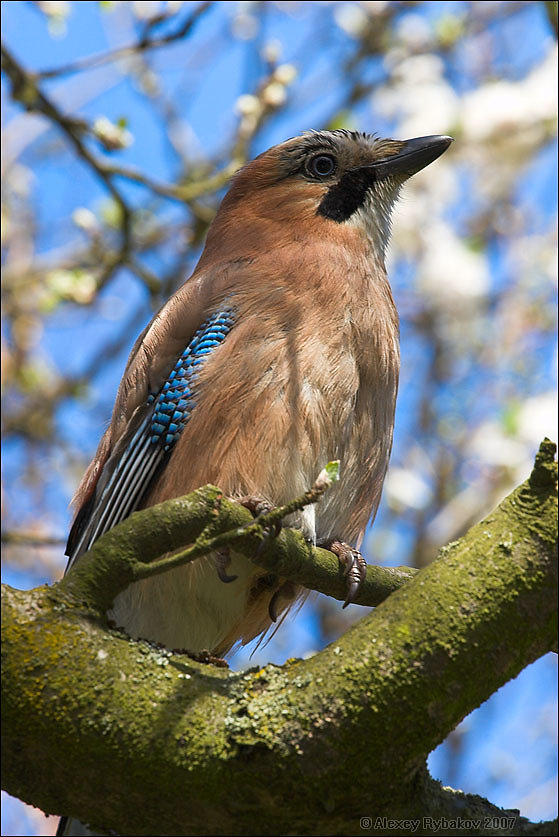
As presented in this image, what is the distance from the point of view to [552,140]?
9922mm

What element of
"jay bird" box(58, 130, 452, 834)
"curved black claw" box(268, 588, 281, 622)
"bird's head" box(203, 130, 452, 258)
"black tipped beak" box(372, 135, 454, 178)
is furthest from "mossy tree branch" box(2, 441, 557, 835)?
"black tipped beak" box(372, 135, 454, 178)

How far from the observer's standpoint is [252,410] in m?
4.99

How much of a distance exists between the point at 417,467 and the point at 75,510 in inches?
292

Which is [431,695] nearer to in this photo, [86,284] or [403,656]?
[403,656]

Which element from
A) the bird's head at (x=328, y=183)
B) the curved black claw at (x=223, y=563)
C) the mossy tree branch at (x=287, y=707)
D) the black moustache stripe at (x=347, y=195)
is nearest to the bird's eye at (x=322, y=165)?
the bird's head at (x=328, y=183)

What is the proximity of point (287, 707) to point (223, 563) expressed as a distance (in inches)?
65.4

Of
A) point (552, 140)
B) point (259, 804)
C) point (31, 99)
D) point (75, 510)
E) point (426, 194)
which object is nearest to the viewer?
point (259, 804)

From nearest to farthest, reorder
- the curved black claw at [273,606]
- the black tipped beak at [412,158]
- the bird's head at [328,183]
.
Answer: the curved black claw at [273,606], the bird's head at [328,183], the black tipped beak at [412,158]

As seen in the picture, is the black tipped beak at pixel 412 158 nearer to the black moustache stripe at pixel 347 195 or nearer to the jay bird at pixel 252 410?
the black moustache stripe at pixel 347 195

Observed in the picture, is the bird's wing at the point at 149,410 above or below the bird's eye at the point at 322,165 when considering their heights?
below

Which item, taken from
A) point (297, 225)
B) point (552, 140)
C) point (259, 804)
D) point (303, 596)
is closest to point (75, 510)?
point (303, 596)

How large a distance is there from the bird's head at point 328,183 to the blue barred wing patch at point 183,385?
0.99 metres

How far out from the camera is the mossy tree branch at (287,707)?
286cm

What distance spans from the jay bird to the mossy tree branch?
1335mm
